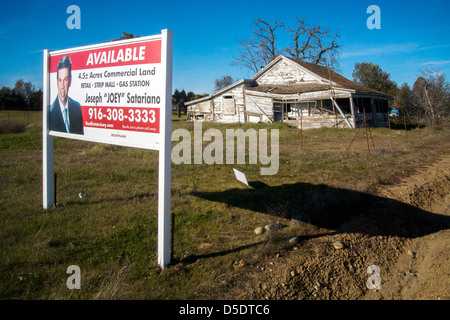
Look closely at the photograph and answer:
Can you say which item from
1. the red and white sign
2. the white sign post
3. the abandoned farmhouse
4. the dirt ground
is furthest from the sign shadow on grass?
the abandoned farmhouse

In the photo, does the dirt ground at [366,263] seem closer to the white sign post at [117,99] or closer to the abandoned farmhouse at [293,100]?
the white sign post at [117,99]

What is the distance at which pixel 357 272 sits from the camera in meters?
4.23

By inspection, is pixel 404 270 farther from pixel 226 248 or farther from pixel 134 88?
pixel 134 88

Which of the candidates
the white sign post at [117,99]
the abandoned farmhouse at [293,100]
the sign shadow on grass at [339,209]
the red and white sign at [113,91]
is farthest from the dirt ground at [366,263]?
the abandoned farmhouse at [293,100]

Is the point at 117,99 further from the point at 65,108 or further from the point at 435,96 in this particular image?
the point at 435,96

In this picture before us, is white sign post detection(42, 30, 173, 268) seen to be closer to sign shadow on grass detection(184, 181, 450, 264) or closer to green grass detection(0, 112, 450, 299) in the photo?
green grass detection(0, 112, 450, 299)

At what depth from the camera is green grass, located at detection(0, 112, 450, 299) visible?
364cm

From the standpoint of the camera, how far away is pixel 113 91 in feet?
15.5

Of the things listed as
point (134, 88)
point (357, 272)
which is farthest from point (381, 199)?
point (134, 88)

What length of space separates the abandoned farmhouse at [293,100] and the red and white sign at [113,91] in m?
18.8

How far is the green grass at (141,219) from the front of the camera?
3641mm
